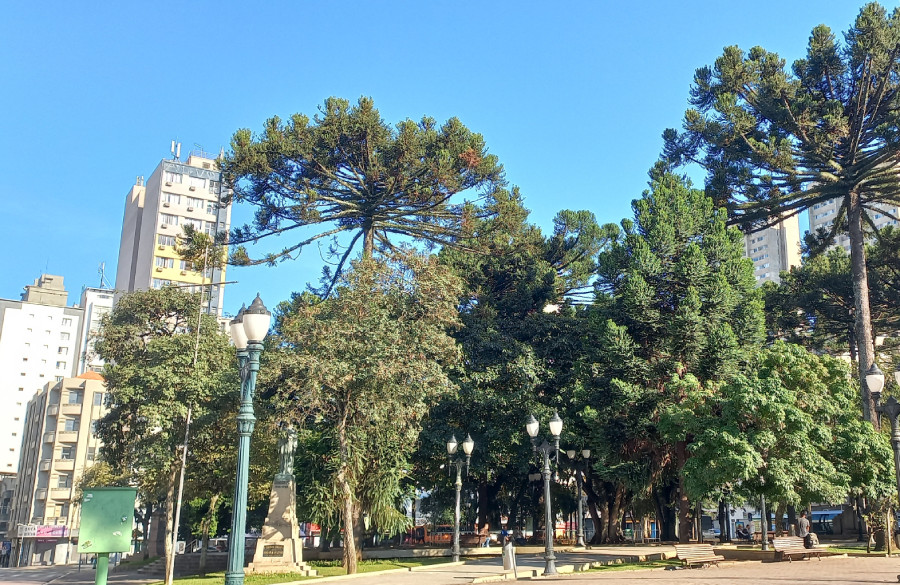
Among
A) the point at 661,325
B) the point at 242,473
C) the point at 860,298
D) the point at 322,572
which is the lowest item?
the point at 322,572

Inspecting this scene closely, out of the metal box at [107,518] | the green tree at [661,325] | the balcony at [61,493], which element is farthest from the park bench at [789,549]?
the balcony at [61,493]

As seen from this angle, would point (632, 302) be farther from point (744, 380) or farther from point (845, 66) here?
point (845, 66)

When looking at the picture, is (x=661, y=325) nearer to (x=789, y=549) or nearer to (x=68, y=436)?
(x=789, y=549)

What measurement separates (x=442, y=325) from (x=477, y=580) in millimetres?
10578

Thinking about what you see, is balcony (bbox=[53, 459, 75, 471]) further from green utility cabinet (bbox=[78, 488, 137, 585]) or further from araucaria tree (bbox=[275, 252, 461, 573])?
green utility cabinet (bbox=[78, 488, 137, 585])

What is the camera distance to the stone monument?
2522 centimetres

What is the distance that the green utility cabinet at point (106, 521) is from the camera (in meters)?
10.5

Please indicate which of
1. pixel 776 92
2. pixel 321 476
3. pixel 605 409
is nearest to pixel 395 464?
pixel 321 476

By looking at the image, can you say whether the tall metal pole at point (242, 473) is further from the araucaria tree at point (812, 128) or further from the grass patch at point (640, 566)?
the araucaria tree at point (812, 128)

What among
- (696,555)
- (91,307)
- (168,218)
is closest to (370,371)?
(696,555)

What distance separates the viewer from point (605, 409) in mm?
28375

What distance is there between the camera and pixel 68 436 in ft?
233

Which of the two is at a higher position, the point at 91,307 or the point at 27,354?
the point at 91,307

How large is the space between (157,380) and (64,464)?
1953 inches
